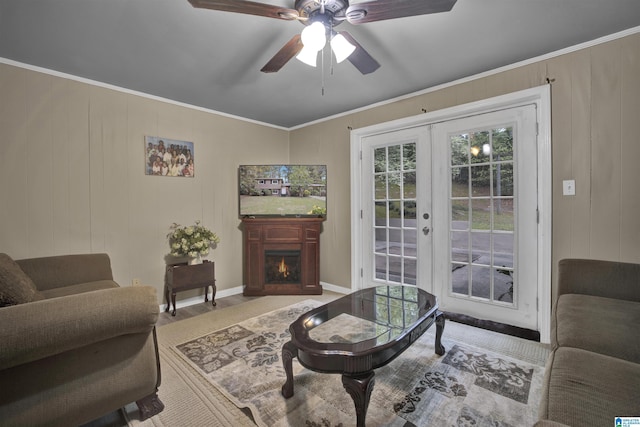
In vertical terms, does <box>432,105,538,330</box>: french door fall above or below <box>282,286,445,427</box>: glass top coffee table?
above

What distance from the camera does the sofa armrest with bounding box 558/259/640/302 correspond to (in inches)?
69.3

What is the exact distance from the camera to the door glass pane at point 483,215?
2.63 meters

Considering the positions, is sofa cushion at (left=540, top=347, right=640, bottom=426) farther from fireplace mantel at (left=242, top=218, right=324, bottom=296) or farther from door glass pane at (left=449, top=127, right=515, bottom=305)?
fireplace mantel at (left=242, top=218, right=324, bottom=296)

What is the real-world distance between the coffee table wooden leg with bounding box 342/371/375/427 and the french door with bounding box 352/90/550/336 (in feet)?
6.47

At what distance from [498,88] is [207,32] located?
252 cm

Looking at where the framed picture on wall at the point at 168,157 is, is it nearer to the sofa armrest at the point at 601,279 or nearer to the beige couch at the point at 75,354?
the beige couch at the point at 75,354

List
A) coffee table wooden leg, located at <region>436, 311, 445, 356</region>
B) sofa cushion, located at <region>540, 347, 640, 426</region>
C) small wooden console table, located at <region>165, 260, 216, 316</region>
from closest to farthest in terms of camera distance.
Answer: sofa cushion, located at <region>540, 347, 640, 426</region>
coffee table wooden leg, located at <region>436, 311, 445, 356</region>
small wooden console table, located at <region>165, 260, 216, 316</region>

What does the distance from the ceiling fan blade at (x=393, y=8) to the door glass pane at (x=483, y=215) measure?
1740 mm

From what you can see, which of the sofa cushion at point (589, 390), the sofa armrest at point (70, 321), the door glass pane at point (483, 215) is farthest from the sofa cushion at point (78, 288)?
the door glass pane at point (483, 215)

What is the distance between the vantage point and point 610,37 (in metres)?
2.08

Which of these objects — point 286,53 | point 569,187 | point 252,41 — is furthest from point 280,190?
point 569,187

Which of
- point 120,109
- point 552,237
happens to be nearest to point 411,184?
point 552,237

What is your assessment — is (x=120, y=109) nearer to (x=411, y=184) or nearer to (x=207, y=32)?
(x=207, y=32)

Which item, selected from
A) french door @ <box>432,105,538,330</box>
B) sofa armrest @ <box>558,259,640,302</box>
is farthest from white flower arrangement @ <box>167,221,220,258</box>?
sofa armrest @ <box>558,259,640,302</box>
